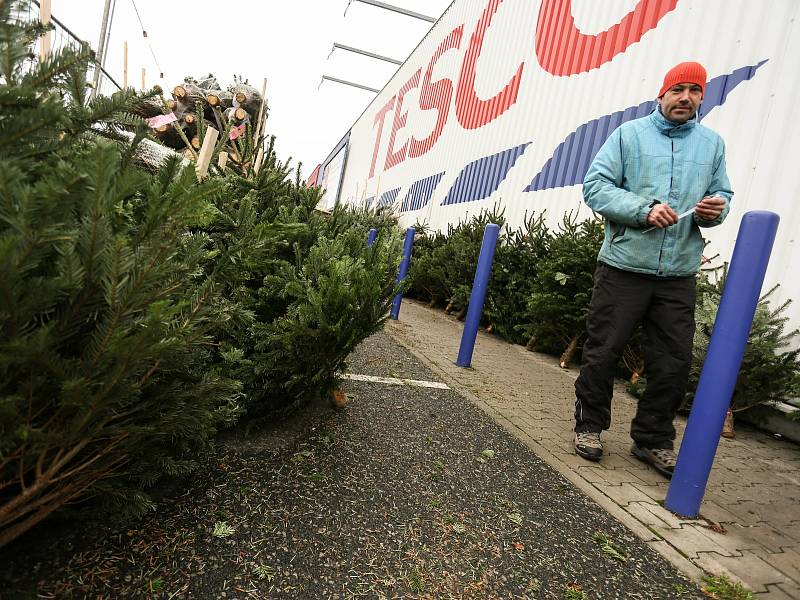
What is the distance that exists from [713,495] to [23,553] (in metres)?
2.74

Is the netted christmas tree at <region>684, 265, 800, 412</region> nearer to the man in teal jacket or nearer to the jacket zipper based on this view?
the man in teal jacket

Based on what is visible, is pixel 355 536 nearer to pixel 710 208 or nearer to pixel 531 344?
pixel 710 208

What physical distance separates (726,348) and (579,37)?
568 cm

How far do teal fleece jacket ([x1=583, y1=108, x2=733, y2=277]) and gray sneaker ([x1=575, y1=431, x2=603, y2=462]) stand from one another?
2.92 feet

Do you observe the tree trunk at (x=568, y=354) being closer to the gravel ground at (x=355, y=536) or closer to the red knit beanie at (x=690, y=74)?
the gravel ground at (x=355, y=536)

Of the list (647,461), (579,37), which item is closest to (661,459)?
(647,461)

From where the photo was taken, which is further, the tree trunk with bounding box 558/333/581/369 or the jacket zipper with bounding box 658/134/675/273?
→ the tree trunk with bounding box 558/333/581/369

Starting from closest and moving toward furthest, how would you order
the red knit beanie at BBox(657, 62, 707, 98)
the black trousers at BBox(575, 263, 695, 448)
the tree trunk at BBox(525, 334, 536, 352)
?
the red knit beanie at BBox(657, 62, 707, 98) → the black trousers at BBox(575, 263, 695, 448) → the tree trunk at BBox(525, 334, 536, 352)

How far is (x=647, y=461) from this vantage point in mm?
2602

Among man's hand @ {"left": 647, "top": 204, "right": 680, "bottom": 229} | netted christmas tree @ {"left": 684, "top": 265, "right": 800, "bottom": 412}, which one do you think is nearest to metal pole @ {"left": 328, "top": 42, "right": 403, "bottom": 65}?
netted christmas tree @ {"left": 684, "top": 265, "right": 800, "bottom": 412}

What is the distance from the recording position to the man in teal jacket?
239cm

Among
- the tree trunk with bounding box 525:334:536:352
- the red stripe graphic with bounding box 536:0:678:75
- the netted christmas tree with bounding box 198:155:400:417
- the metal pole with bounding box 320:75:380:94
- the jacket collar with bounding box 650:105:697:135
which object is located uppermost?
the metal pole with bounding box 320:75:380:94

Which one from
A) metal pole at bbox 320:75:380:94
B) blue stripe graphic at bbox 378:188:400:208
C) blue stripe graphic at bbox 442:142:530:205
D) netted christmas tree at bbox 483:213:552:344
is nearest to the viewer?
netted christmas tree at bbox 483:213:552:344

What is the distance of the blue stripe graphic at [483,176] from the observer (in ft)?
25.5
